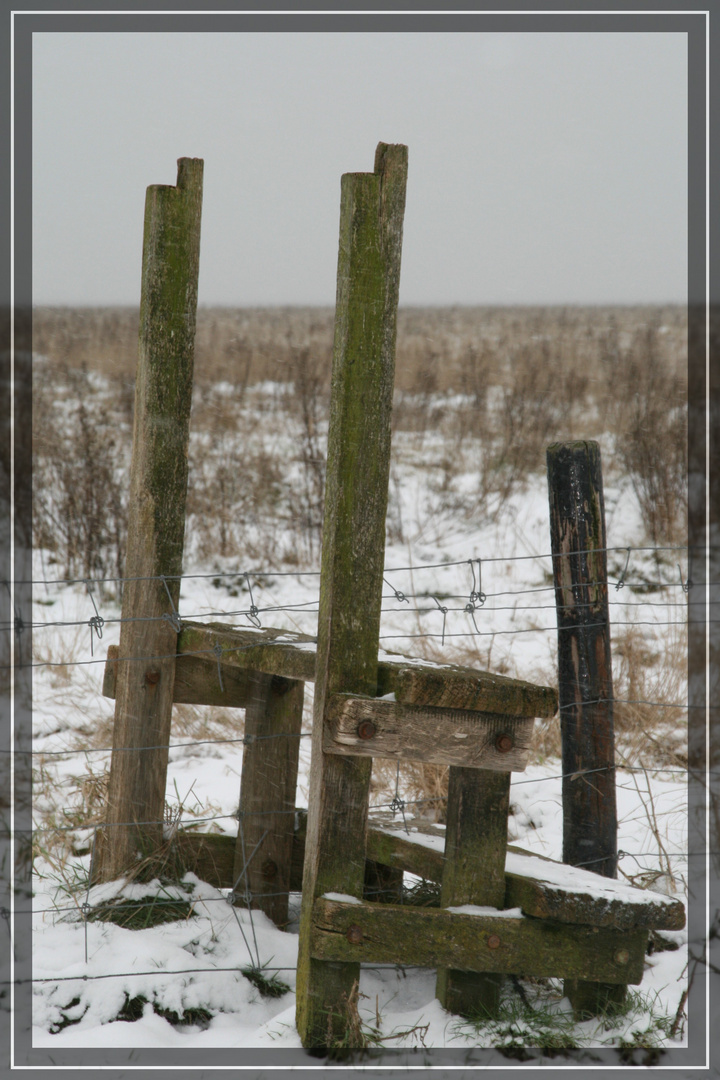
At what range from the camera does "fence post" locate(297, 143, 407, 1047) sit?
7.59 feet

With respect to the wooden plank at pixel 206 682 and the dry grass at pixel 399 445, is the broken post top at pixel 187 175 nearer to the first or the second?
the wooden plank at pixel 206 682

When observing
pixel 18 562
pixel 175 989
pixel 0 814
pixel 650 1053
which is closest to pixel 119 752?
pixel 175 989

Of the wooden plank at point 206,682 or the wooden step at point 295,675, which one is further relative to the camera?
Result: the wooden plank at point 206,682

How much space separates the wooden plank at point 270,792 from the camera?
3.18 m

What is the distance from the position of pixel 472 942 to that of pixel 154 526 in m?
1.79

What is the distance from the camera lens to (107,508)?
8.55 meters

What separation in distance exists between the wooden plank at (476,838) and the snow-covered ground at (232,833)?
1.24ft

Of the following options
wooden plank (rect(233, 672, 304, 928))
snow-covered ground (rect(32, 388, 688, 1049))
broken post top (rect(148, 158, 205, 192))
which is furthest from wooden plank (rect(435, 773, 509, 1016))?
broken post top (rect(148, 158, 205, 192))

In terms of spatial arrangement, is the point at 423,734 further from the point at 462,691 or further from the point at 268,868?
the point at 268,868

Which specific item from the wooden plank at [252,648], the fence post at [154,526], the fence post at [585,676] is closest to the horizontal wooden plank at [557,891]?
the fence post at [585,676]

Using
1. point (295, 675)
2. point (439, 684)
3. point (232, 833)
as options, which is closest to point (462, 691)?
point (439, 684)

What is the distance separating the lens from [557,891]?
2.45 metres

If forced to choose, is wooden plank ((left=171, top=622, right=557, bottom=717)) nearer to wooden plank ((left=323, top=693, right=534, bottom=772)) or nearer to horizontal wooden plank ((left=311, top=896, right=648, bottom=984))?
wooden plank ((left=323, top=693, right=534, bottom=772))

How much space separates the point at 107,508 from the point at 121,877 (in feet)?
19.3
